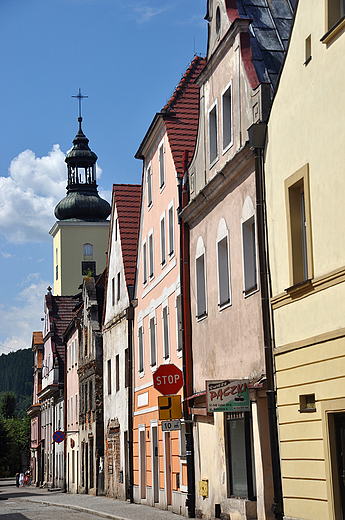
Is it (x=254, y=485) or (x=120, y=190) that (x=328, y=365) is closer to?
(x=254, y=485)

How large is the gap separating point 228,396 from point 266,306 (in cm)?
209

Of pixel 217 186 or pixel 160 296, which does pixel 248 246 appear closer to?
pixel 217 186

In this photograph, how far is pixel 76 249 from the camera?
313 ft

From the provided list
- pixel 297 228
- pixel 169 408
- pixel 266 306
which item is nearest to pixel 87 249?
pixel 169 408

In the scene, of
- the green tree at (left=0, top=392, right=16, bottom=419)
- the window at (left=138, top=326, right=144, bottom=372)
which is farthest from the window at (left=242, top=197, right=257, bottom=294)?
the green tree at (left=0, top=392, right=16, bottom=419)

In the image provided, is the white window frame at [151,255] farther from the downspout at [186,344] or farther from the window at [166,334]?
the downspout at [186,344]

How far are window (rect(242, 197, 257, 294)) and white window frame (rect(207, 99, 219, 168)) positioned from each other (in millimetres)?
2838

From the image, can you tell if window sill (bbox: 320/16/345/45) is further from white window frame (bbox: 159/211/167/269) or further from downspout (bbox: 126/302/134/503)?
downspout (bbox: 126/302/134/503)

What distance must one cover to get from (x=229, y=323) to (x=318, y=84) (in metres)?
6.23

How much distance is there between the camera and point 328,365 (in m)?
12.4

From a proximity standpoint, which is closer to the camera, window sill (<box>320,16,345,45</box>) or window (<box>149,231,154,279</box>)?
window sill (<box>320,16,345,45</box>)

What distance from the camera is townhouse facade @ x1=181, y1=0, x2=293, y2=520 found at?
15570mm

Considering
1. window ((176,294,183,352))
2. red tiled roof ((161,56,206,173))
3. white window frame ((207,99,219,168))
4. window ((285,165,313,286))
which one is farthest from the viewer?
red tiled roof ((161,56,206,173))

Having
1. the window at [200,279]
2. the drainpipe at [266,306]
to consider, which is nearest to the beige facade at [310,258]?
the drainpipe at [266,306]
